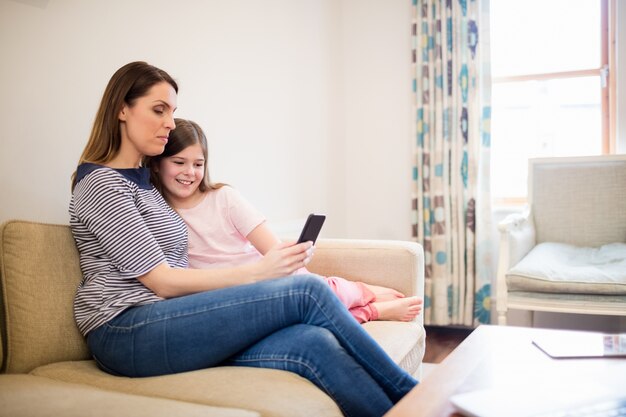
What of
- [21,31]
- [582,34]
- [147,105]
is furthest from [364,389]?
[582,34]

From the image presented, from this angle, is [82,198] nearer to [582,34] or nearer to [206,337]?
[206,337]

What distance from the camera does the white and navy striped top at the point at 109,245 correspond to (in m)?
1.37

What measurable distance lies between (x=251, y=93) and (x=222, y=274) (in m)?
1.51

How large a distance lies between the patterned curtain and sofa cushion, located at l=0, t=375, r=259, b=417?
261 cm

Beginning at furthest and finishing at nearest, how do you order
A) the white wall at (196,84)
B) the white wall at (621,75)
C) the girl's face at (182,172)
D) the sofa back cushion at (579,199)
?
the white wall at (621,75) < the sofa back cushion at (579,199) < the girl's face at (182,172) < the white wall at (196,84)

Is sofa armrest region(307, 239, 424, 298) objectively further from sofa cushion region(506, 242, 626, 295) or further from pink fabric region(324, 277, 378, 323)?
sofa cushion region(506, 242, 626, 295)

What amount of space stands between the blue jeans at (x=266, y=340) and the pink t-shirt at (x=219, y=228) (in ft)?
1.51

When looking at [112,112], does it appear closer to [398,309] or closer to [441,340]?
[398,309]

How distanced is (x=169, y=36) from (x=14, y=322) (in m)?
1.28

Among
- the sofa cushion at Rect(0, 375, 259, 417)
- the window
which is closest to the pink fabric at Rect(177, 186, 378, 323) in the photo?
the sofa cushion at Rect(0, 375, 259, 417)

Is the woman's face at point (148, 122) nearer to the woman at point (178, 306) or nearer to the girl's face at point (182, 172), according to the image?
the woman at point (178, 306)

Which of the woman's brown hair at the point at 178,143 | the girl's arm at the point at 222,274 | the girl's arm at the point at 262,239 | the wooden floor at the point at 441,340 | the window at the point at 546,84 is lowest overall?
the wooden floor at the point at 441,340

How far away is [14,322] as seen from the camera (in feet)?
4.40

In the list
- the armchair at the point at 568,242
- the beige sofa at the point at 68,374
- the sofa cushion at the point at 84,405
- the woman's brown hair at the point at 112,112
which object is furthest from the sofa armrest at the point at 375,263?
the sofa cushion at the point at 84,405
